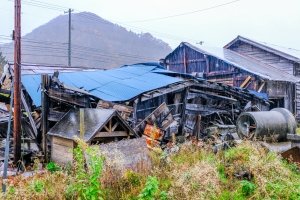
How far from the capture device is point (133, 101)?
1272cm

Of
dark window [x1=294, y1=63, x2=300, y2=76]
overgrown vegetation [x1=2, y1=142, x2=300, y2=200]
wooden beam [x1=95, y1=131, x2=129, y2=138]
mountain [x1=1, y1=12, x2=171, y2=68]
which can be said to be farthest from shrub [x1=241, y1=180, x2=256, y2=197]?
mountain [x1=1, y1=12, x2=171, y2=68]

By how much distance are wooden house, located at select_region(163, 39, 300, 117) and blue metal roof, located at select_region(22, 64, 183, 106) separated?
716 centimetres

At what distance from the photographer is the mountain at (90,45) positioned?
2411 inches

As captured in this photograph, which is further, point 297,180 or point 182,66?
point 182,66

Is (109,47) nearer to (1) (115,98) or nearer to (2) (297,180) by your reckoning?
(1) (115,98)

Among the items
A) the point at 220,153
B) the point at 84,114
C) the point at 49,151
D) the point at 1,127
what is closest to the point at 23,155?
the point at 49,151

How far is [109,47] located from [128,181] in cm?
6113

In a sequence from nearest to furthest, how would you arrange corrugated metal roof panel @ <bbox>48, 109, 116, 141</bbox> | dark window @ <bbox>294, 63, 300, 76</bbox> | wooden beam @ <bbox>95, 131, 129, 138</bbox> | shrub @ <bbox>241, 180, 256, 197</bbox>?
shrub @ <bbox>241, 180, 256, 197</bbox>
corrugated metal roof panel @ <bbox>48, 109, 116, 141</bbox>
wooden beam @ <bbox>95, 131, 129, 138</bbox>
dark window @ <bbox>294, 63, 300, 76</bbox>

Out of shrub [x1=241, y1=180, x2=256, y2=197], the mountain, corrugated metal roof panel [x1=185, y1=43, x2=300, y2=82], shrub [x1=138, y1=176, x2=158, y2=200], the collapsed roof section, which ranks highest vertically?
the mountain

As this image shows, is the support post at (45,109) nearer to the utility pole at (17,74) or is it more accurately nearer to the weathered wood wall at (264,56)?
the utility pole at (17,74)

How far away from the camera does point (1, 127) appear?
1192cm

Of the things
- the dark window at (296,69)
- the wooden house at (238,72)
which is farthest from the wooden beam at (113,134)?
the dark window at (296,69)

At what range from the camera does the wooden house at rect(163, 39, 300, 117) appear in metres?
20.4

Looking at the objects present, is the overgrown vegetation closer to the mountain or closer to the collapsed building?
the collapsed building
